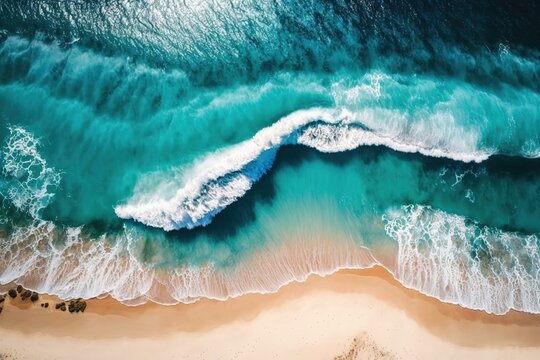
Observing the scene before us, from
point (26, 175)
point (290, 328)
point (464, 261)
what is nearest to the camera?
point (290, 328)

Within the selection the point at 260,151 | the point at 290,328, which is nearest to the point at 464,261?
the point at 290,328


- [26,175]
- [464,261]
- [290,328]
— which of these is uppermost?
[26,175]

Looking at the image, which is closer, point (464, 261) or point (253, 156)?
point (253, 156)

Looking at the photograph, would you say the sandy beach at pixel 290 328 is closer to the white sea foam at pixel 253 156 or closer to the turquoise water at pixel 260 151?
the turquoise water at pixel 260 151

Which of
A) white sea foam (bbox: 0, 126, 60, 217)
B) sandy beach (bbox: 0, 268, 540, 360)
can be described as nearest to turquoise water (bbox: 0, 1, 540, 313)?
white sea foam (bbox: 0, 126, 60, 217)

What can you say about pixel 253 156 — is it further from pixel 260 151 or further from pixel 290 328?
pixel 290 328

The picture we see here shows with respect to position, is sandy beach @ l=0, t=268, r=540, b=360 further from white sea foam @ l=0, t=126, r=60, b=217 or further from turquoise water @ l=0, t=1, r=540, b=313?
white sea foam @ l=0, t=126, r=60, b=217
